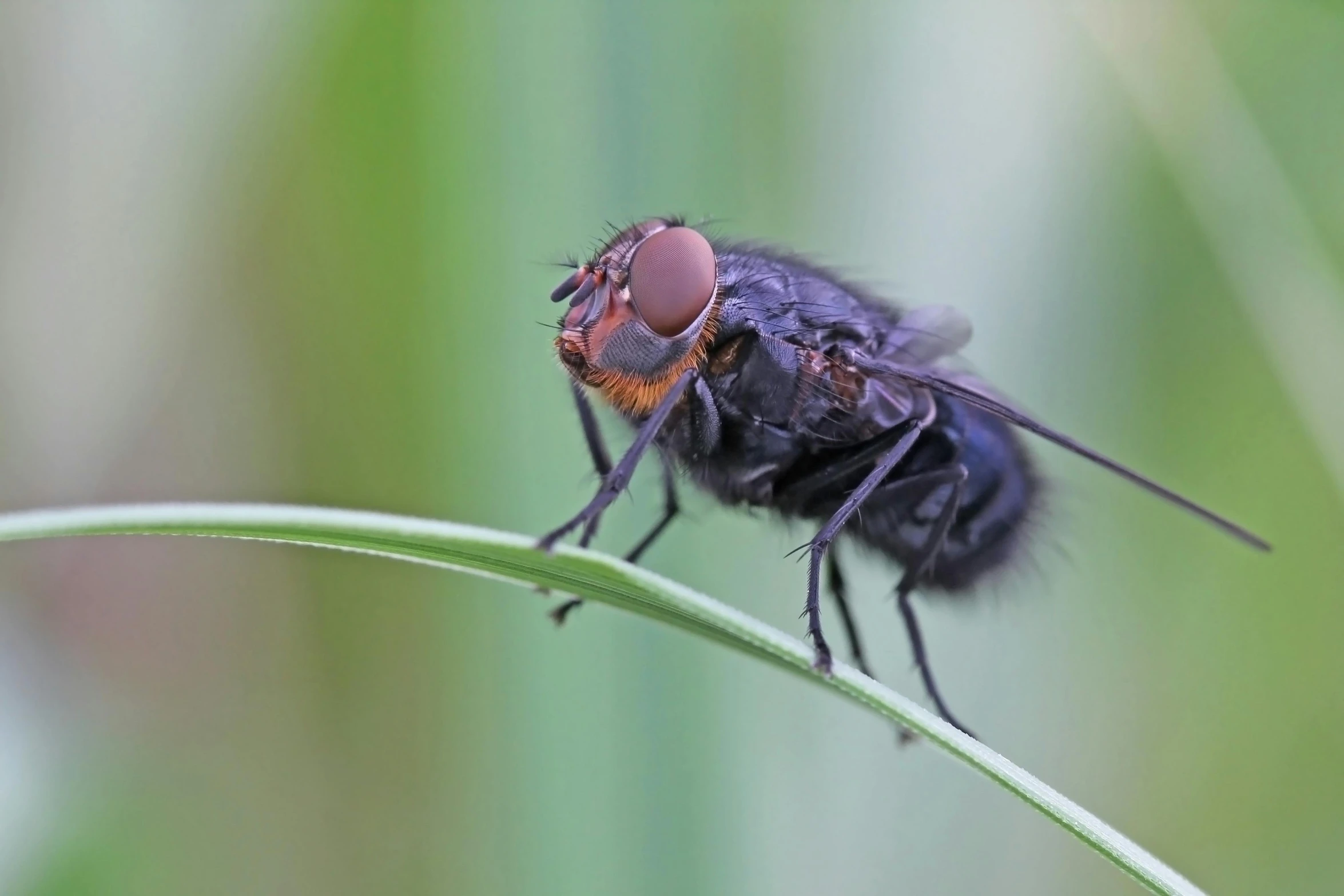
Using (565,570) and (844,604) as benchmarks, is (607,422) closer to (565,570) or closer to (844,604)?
(844,604)

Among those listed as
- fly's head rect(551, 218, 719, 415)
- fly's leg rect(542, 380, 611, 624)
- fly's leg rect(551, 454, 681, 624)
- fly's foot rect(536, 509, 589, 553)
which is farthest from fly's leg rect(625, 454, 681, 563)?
fly's foot rect(536, 509, 589, 553)

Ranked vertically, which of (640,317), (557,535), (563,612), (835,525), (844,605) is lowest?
(844,605)

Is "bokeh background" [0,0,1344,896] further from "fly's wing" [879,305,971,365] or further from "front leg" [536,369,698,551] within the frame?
"front leg" [536,369,698,551]

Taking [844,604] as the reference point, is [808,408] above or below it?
above

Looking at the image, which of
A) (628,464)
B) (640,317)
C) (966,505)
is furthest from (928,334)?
(628,464)

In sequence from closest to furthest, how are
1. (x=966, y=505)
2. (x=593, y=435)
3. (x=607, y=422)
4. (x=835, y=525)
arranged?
(x=835, y=525) < (x=593, y=435) < (x=966, y=505) < (x=607, y=422)

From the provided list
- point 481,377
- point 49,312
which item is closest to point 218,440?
point 49,312

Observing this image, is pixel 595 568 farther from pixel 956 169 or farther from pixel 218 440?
pixel 218 440
